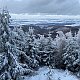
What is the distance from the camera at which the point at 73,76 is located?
24.8 meters

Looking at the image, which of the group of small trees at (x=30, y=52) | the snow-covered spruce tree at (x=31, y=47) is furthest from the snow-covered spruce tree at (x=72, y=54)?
the snow-covered spruce tree at (x=31, y=47)

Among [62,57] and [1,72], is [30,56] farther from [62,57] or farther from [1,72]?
[1,72]

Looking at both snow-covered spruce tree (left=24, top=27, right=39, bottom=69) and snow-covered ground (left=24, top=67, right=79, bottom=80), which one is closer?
snow-covered ground (left=24, top=67, right=79, bottom=80)

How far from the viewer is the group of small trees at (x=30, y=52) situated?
17.0 m

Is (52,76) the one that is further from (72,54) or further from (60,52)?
(60,52)

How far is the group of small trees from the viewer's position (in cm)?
1695

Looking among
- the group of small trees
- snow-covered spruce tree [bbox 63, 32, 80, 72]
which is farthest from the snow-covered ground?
snow-covered spruce tree [bbox 63, 32, 80, 72]

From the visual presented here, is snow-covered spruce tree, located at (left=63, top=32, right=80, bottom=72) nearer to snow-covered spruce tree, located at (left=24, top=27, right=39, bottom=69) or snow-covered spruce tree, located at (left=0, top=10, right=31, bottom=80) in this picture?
snow-covered spruce tree, located at (left=24, top=27, right=39, bottom=69)

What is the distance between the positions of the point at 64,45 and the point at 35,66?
5725 millimetres

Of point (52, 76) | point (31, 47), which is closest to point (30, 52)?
point (31, 47)

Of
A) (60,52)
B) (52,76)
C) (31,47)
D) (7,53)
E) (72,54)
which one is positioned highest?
(7,53)

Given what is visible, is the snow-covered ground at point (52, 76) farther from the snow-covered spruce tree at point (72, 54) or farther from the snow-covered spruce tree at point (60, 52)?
the snow-covered spruce tree at point (60, 52)

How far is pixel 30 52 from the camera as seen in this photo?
27672mm

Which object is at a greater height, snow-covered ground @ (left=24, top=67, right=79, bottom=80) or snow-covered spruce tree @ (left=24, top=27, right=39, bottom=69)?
snow-covered spruce tree @ (left=24, top=27, right=39, bottom=69)
